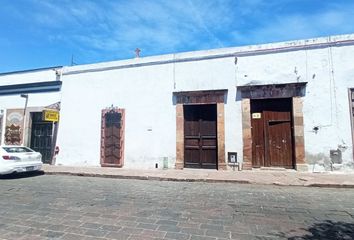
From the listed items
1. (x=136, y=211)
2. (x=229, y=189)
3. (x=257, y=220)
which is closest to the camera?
(x=257, y=220)

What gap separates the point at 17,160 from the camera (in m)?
9.99

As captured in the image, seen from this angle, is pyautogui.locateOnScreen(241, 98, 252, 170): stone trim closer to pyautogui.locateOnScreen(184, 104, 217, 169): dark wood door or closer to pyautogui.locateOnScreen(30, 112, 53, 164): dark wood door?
pyautogui.locateOnScreen(184, 104, 217, 169): dark wood door

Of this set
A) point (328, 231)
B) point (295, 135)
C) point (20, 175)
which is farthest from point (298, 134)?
point (20, 175)

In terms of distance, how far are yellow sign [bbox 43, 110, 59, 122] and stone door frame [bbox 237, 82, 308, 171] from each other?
9.20 metres

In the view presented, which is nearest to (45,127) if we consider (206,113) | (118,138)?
(118,138)

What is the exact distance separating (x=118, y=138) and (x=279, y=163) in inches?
287

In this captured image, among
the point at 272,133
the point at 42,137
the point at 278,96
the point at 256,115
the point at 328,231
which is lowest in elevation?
the point at 328,231

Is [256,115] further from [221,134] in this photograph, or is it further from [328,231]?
[328,231]

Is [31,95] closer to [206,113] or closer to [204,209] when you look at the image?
[206,113]

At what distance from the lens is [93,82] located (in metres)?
13.8

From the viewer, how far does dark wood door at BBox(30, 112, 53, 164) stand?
47.0 feet

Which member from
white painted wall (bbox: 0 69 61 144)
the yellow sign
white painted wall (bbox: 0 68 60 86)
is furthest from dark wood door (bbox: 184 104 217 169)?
white painted wall (bbox: 0 68 60 86)

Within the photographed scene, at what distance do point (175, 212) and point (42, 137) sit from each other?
1179cm

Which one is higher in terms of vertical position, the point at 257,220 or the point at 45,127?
the point at 45,127
